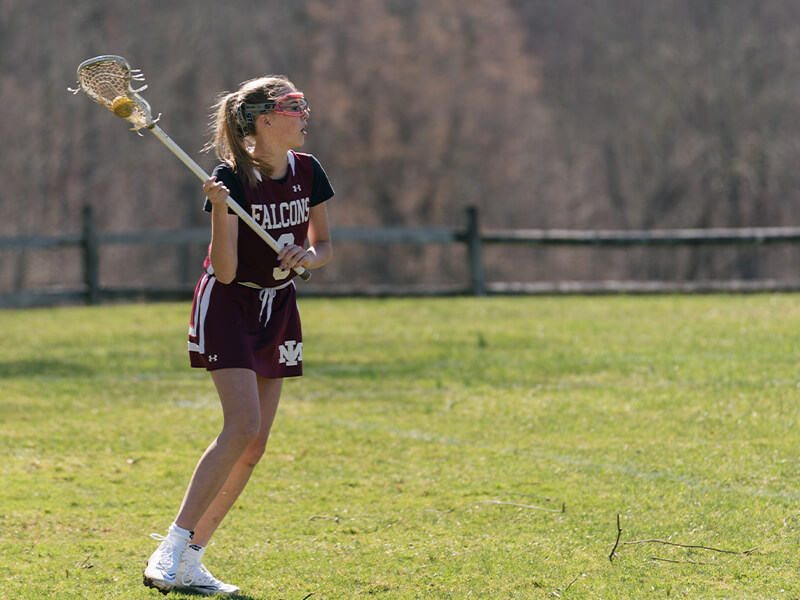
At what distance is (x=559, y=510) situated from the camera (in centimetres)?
530

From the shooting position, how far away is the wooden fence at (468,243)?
55.3ft

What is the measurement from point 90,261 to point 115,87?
506 inches

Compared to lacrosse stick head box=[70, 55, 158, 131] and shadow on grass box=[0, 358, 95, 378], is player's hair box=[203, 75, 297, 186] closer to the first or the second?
lacrosse stick head box=[70, 55, 158, 131]

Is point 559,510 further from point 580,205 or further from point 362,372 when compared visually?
point 580,205

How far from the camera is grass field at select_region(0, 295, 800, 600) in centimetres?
446

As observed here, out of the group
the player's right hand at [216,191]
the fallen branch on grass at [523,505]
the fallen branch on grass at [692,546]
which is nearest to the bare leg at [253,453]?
the player's right hand at [216,191]

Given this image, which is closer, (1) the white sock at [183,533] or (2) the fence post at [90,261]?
(1) the white sock at [183,533]

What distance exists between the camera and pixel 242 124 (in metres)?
Answer: 4.39

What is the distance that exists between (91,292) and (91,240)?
2.68 ft

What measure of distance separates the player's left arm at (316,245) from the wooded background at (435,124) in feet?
88.4

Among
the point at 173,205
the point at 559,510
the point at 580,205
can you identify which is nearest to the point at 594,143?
the point at 580,205

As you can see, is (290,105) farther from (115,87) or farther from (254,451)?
(254,451)

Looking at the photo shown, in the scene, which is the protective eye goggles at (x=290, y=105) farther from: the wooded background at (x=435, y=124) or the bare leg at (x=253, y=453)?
the wooded background at (x=435, y=124)

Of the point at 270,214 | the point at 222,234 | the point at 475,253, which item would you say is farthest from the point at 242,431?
the point at 475,253
